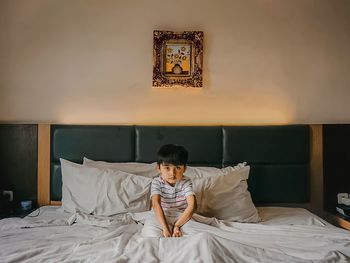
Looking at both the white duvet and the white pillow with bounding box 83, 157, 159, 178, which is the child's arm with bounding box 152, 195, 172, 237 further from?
the white pillow with bounding box 83, 157, 159, 178

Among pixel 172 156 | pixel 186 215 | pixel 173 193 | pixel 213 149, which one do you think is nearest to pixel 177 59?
pixel 213 149

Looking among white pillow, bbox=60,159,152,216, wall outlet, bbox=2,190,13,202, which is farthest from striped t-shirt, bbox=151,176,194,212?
wall outlet, bbox=2,190,13,202

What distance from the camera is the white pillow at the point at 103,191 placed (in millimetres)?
2258

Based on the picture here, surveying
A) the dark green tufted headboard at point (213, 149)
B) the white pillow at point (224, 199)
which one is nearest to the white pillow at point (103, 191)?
the dark green tufted headboard at point (213, 149)

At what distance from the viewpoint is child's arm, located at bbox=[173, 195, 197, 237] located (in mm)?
1839

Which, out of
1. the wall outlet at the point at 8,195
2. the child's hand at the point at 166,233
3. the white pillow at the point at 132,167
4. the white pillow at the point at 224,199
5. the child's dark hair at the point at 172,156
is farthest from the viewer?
the wall outlet at the point at 8,195

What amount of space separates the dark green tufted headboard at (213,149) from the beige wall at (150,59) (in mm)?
167

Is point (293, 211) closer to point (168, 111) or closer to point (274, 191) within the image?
point (274, 191)

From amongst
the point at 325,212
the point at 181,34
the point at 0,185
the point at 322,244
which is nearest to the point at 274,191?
the point at 325,212

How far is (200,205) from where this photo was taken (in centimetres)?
223

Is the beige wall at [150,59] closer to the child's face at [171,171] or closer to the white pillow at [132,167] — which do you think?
the white pillow at [132,167]

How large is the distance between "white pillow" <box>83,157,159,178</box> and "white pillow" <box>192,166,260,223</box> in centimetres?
34

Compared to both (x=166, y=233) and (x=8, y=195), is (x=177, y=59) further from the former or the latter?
(x=8, y=195)

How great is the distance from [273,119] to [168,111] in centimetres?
88
